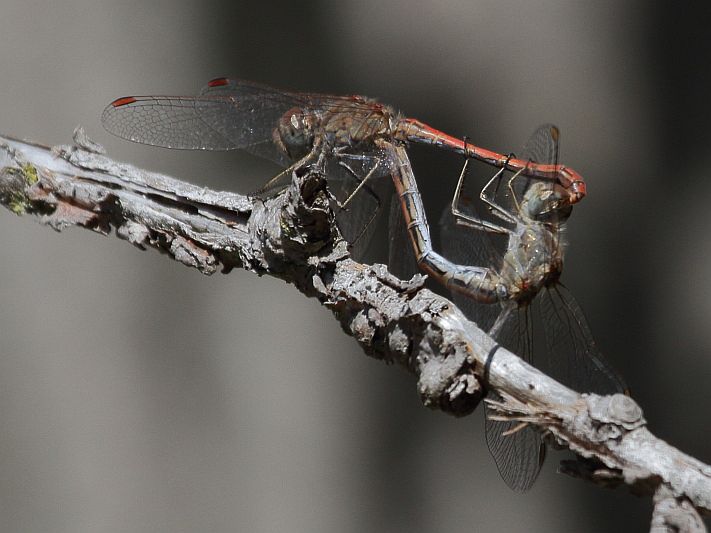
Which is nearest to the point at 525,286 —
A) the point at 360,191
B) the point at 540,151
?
the point at 540,151

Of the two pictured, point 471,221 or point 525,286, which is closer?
point 525,286

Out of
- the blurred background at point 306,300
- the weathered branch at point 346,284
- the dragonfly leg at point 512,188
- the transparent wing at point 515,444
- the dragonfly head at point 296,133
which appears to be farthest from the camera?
the blurred background at point 306,300

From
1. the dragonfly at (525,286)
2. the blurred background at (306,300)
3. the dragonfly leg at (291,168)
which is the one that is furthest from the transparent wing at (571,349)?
the blurred background at (306,300)

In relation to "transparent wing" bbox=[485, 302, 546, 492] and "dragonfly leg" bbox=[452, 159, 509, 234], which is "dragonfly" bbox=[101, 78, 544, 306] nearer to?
"dragonfly leg" bbox=[452, 159, 509, 234]

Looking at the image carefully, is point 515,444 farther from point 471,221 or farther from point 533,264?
point 471,221

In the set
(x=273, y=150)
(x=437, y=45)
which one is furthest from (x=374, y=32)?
(x=273, y=150)

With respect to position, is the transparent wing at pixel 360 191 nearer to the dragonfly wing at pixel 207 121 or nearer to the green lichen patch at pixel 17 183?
the dragonfly wing at pixel 207 121

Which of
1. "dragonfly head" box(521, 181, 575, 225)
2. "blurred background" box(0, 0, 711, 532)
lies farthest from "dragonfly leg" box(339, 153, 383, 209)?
"blurred background" box(0, 0, 711, 532)
